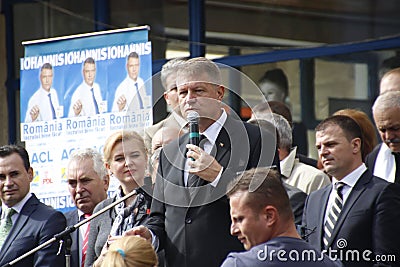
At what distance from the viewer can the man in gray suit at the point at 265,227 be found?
486 centimetres

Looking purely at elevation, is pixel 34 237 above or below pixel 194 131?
below

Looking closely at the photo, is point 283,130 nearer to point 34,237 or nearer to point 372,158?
point 372,158

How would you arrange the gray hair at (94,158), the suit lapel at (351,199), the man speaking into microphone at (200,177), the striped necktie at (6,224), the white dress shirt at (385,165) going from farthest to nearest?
the gray hair at (94,158) → the striped necktie at (6,224) → the white dress shirt at (385,165) → the suit lapel at (351,199) → the man speaking into microphone at (200,177)

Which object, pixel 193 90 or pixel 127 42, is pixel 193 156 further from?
pixel 127 42

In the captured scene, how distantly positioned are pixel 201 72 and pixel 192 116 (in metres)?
0.38

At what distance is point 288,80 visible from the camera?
401 inches

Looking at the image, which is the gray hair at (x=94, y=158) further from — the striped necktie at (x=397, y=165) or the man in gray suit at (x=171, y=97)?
the striped necktie at (x=397, y=165)

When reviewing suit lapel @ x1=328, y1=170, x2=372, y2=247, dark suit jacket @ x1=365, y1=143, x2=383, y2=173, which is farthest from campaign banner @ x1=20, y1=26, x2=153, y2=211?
suit lapel @ x1=328, y1=170, x2=372, y2=247

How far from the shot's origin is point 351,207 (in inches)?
243

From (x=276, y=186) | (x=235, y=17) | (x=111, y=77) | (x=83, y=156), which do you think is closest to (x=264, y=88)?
(x=235, y=17)

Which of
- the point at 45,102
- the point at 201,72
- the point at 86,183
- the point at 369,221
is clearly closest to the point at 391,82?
the point at 369,221

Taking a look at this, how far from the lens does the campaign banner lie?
8305 mm

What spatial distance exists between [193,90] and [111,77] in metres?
2.63

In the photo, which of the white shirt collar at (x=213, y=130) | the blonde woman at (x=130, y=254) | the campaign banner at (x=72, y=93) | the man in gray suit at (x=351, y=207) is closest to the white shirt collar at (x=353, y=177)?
the man in gray suit at (x=351, y=207)
